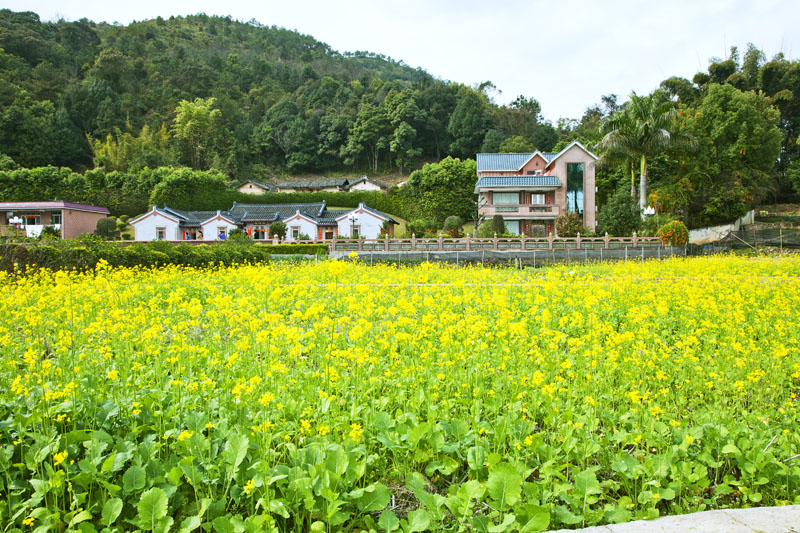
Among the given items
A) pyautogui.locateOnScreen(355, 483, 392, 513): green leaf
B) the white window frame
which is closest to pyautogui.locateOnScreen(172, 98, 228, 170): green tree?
the white window frame

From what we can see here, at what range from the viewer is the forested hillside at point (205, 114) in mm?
56375

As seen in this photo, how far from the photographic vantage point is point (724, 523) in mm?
2141

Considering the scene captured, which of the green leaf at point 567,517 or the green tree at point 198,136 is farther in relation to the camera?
the green tree at point 198,136

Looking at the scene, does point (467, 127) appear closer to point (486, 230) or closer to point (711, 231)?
point (486, 230)

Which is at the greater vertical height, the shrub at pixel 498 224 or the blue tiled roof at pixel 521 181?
the blue tiled roof at pixel 521 181

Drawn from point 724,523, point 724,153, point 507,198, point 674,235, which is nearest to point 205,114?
point 507,198

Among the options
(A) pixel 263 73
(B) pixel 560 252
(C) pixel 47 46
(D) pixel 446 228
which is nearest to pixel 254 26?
(A) pixel 263 73

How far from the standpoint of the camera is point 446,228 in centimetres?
3709

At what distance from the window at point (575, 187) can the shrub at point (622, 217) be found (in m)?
6.23

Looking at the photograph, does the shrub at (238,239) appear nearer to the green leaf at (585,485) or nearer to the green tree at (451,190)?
the green tree at (451,190)

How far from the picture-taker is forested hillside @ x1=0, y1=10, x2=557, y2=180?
56.4m

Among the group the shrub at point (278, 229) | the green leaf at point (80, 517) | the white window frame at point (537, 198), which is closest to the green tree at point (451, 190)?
the white window frame at point (537, 198)

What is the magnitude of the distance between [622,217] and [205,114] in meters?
49.9

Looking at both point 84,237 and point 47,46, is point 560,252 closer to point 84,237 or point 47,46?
point 84,237
